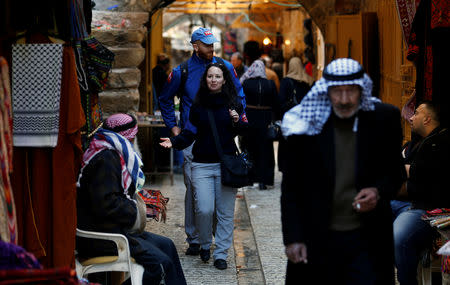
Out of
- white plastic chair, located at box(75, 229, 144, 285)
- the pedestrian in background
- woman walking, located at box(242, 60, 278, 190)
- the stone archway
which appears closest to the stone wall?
woman walking, located at box(242, 60, 278, 190)

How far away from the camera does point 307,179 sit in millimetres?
3824

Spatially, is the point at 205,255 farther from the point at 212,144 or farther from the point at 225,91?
the point at 225,91

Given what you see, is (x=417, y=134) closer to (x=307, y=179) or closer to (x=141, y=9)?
(x=307, y=179)

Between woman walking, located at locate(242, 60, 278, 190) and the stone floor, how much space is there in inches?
12.3

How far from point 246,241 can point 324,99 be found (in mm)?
4254

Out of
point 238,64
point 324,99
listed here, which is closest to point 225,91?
point 324,99

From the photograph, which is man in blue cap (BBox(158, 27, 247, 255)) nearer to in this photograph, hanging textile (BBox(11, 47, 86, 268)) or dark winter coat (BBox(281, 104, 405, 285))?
hanging textile (BBox(11, 47, 86, 268))

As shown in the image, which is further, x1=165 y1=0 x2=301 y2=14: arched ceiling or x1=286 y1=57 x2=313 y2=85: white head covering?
x1=165 y1=0 x2=301 y2=14: arched ceiling

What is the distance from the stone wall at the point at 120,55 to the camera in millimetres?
9117

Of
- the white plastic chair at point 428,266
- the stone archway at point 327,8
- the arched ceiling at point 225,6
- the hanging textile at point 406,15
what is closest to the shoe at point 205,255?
the white plastic chair at point 428,266

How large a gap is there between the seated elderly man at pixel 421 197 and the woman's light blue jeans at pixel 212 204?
167 cm

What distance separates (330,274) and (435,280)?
1961mm

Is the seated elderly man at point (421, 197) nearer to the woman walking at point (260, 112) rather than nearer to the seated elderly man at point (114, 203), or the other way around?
the seated elderly man at point (114, 203)

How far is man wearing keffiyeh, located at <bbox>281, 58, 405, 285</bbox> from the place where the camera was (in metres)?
3.76
